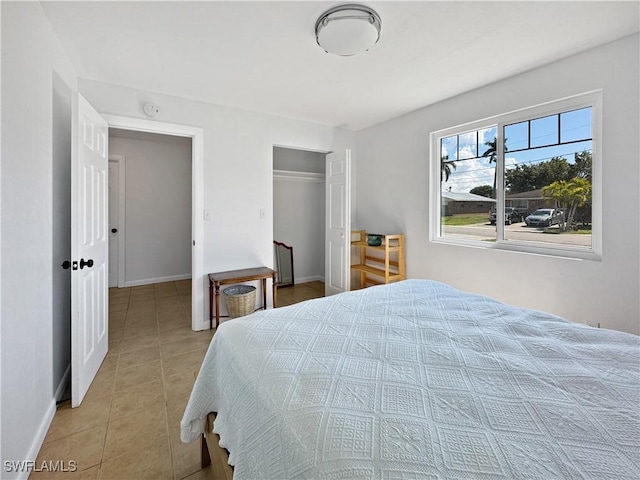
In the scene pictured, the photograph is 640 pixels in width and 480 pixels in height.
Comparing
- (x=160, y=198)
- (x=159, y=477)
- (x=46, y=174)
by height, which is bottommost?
(x=159, y=477)

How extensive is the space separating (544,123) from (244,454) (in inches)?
125

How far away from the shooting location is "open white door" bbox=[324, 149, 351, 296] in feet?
12.1

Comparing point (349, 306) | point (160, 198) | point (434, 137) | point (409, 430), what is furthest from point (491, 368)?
point (160, 198)

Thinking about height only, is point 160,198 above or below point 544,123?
below

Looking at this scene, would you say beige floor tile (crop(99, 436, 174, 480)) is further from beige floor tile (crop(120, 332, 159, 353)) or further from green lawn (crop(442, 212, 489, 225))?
green lawn (crop(442, 212, 489, 225))

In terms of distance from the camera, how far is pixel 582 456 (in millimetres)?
656

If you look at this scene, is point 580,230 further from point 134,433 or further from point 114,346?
point 114,346

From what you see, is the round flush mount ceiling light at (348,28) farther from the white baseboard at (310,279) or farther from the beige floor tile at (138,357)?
the white baseboard at (310,279)

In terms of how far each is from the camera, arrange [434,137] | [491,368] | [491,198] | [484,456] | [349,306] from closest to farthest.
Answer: [484,456]
[491,368]
[349,306]
[491,198]
[434,137]

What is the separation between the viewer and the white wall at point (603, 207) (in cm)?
199

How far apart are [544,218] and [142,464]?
3344mm

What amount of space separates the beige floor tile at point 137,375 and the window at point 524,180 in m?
3.05

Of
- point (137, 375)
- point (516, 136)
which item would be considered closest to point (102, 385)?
point (137, 375)

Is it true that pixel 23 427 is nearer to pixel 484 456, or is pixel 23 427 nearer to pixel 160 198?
pixel 484 456
